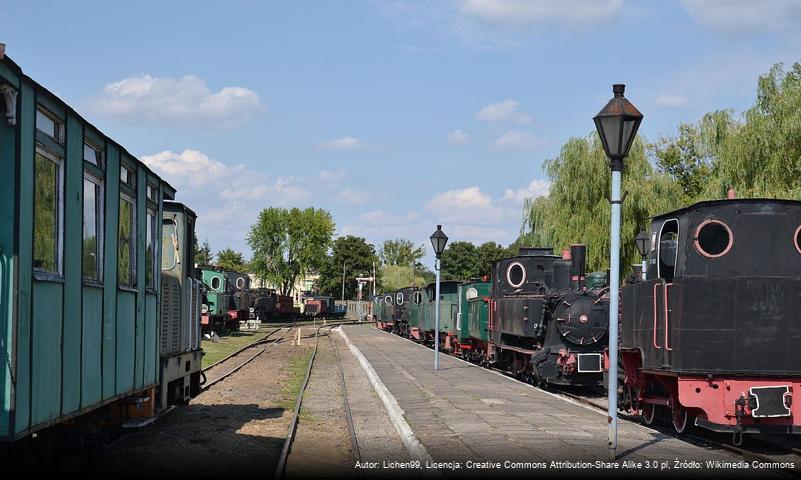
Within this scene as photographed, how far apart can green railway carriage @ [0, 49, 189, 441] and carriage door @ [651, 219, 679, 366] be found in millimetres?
5986

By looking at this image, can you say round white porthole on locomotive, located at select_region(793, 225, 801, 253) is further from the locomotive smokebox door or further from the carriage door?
the locomotive smokebox door

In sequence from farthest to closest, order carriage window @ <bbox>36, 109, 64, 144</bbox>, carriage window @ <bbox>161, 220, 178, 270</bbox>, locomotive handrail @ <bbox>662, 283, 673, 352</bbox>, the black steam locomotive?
the black steam locomotive → carriage window @ <bbox>161, 220, 178, 270</bbox> → locomotive handrail @ <bbox>662, 283, 673, 352</bbox> → carriage window @ <bbox>36, 109, 64, 144</bbox>

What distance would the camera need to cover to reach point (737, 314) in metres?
10.6

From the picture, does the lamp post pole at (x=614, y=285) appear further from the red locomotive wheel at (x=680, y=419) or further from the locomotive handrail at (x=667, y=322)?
the red locomotive wheel at (x=680, y=419)

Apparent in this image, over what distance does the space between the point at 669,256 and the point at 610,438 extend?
300 cm

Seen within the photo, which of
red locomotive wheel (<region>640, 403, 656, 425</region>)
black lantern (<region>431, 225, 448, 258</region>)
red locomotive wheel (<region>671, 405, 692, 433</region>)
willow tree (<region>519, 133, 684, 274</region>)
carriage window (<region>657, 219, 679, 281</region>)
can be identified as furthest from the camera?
willow tree (<region>519, 133, 684, 274</region>)

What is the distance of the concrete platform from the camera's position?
902 cm

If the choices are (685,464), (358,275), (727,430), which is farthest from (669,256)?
(358,275)

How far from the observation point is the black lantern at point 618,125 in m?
9.01

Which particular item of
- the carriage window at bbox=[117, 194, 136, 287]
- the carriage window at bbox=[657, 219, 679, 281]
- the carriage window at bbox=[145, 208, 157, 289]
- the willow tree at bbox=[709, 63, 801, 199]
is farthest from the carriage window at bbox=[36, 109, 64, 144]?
the willow tree at bbox=[709, 63, 801, 199]

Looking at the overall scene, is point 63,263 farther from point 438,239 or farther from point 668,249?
point 438,239

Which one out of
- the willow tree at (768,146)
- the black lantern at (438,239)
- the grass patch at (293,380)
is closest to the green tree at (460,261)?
the grass patch at (293,380)

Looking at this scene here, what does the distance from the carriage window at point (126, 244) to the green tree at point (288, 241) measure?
4128 inches

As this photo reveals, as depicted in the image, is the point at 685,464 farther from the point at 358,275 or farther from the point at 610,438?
the point at 358,275
